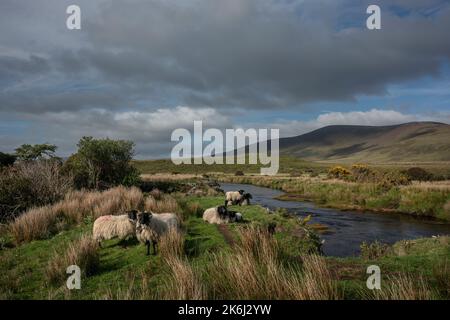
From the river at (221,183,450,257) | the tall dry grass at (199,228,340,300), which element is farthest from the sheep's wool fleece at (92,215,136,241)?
the river at (221,183,450,257)

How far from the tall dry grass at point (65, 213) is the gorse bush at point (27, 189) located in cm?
111

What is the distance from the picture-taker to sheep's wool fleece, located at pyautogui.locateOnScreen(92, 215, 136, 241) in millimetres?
11125

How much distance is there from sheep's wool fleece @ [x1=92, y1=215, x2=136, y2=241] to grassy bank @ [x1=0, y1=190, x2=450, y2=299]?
358 millimetres

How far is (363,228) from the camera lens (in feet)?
69.3

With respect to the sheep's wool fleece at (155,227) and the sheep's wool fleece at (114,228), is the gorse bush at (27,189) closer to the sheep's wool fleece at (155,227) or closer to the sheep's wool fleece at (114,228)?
the sheep's wool fleece at (114,228)

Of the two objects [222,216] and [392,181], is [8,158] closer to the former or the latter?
[222,216]

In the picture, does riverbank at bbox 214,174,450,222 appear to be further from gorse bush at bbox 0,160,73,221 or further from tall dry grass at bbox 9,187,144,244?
gorse bush at bbox 0,160,73,221

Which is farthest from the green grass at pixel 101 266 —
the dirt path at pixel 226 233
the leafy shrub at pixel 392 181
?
the leafy shrub at pixel 392 181

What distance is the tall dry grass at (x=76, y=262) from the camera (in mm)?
7855

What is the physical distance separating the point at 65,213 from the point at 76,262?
860 centimetres
